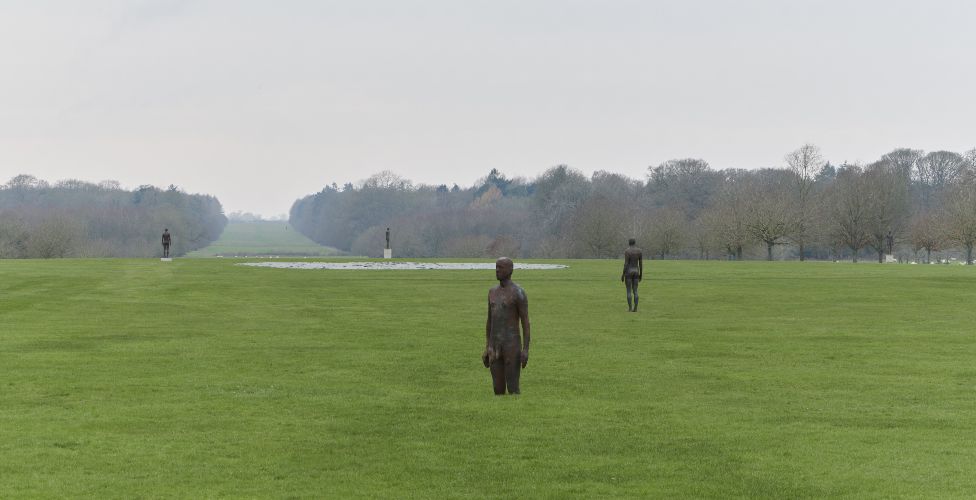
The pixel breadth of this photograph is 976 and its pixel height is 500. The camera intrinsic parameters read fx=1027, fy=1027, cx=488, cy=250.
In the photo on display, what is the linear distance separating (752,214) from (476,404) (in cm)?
10221

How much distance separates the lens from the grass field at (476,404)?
12.3m

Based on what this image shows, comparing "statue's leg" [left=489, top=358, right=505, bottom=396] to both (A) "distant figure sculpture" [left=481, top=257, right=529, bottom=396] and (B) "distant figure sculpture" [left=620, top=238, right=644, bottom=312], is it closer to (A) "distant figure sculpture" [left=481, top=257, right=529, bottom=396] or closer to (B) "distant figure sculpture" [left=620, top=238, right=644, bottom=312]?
(A) "distant figure sculpture" [left=481, top=257, right=529, bottom=396]

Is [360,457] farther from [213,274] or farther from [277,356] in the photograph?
[213,274]

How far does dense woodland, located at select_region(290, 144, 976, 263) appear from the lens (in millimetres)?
115438

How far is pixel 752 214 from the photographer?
4520 inches

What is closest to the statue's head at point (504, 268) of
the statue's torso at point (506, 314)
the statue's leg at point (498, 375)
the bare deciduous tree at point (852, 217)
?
the statue's torso at point (506, 314)

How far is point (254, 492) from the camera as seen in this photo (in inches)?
462

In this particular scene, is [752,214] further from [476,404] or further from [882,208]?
[476,404]

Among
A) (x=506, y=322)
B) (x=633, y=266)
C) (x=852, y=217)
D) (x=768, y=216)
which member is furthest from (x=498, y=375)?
(x=852, y=217)

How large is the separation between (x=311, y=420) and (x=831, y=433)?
7754mm

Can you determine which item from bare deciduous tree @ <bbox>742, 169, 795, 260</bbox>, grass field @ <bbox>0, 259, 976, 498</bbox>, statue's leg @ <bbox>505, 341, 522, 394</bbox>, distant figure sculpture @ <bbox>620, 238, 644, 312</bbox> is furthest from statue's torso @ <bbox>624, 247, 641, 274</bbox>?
bare deciduous tree @ <bbox>742, 169, 795, 260</bbox>

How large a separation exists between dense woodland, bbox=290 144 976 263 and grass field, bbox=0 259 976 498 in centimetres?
7462

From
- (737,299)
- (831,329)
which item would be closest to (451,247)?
(737,299)

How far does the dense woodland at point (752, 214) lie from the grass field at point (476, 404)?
74.6 meters
